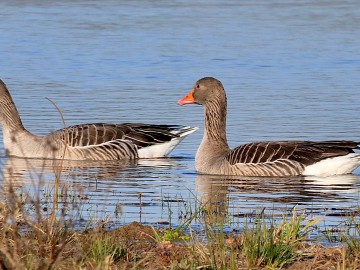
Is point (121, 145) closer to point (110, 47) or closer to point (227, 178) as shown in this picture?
point (227, 178)

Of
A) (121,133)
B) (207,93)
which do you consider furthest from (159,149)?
(207,93)

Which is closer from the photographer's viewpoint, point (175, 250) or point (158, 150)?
point (175, 250)

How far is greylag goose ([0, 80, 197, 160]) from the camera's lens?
1616 centimetres

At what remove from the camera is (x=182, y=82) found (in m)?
21.8

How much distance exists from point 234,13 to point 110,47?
8642 mm

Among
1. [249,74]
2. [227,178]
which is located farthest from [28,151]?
[249,74]

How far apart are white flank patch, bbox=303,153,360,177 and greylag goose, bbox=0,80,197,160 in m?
2.63

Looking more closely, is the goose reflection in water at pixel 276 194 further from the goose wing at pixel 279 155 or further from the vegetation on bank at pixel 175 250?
the vegetation on bank at pixel 175 250

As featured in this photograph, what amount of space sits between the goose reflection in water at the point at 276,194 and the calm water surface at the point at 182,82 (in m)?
0.02

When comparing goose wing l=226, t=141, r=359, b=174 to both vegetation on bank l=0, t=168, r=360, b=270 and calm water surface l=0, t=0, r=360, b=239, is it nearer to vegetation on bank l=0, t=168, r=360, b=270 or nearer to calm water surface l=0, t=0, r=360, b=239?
calm water surface l=0, t=0, r=360, b=239

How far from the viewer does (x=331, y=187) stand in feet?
42.6

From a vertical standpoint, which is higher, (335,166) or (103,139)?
(103,139)

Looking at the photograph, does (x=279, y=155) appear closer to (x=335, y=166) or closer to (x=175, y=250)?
(x=335, y=166)

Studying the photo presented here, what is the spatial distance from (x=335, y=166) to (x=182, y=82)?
826cm
